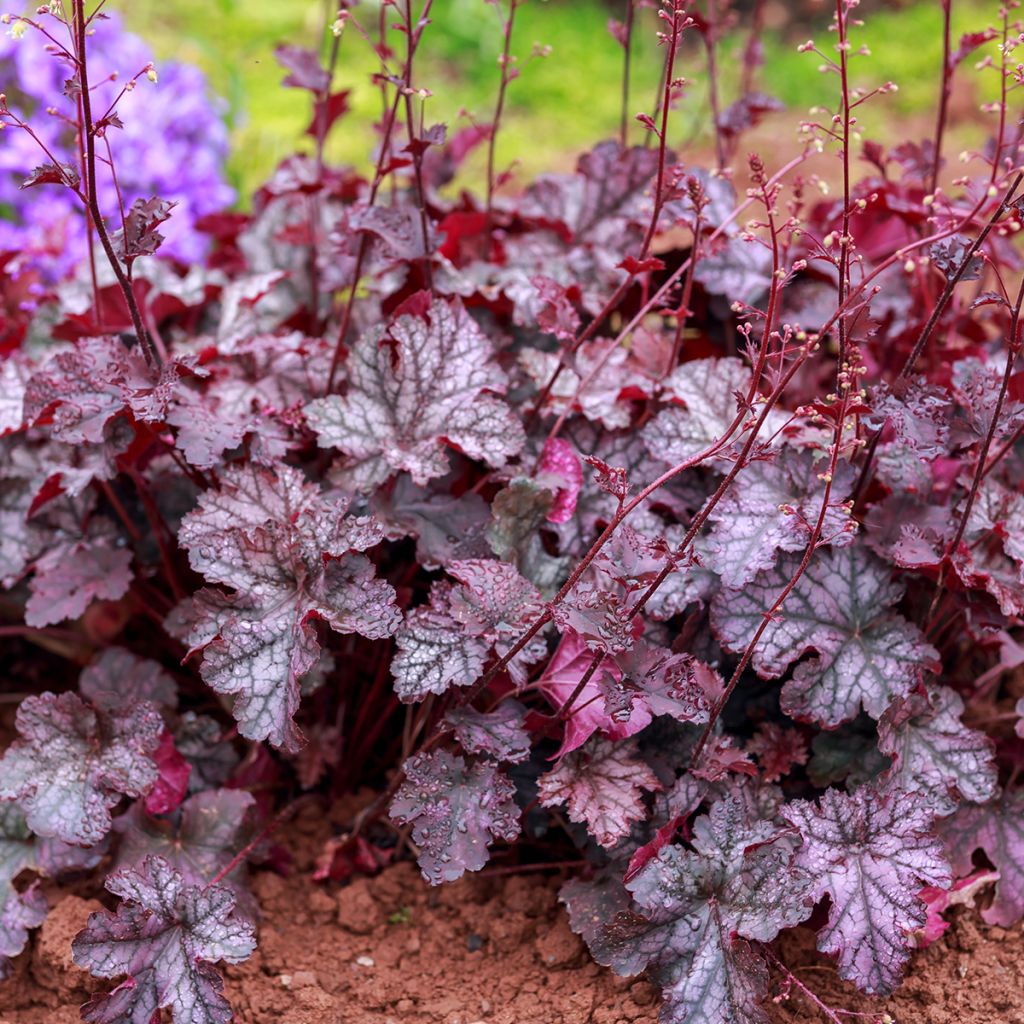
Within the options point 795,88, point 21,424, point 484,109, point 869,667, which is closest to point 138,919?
point 21,424

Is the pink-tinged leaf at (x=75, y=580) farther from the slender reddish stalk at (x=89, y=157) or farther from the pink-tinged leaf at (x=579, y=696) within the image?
the pink-tinged leaf at (x=579, y=696)

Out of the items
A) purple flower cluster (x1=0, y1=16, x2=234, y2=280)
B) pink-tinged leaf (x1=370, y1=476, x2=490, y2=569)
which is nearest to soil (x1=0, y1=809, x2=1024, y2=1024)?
pink-tinged leaf (x1=370, y1=476, x2=490, y2=569)

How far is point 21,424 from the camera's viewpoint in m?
2.16

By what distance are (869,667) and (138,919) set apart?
4.03 ft

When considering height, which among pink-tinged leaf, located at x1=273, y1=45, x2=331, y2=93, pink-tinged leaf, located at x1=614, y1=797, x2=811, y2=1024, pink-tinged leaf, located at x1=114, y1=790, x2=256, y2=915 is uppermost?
pink-tinged leaf, located at x1=273, y1=45, x2=331, y2=93

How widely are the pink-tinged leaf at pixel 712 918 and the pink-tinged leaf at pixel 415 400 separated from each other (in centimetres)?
72

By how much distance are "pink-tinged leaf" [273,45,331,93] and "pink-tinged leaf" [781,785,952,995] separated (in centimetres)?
179

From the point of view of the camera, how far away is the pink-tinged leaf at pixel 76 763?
1882mm

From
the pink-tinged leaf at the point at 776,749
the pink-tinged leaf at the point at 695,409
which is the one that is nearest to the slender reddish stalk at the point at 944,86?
the pink-tinged leaf at the point at 695,409

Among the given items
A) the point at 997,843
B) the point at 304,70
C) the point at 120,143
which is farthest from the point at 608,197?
the point at 120,143

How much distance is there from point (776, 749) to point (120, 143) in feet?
9.62

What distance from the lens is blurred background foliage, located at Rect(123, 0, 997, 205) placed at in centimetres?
565

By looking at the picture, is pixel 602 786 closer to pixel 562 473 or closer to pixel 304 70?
Answer: pixel 562 473

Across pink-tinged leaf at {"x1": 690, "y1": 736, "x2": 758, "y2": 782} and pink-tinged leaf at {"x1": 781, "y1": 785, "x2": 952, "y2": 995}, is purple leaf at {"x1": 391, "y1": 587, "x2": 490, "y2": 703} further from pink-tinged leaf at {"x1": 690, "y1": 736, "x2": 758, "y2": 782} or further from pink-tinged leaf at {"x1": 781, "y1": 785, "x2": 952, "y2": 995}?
pink-tinged leaf at {"x1": 781, "y1": 785, "x2": 952, "y2": 995}
